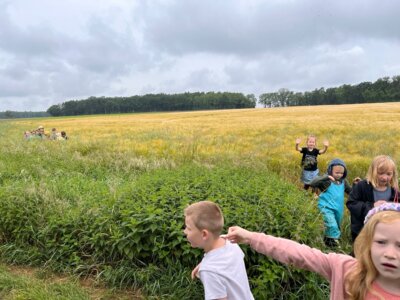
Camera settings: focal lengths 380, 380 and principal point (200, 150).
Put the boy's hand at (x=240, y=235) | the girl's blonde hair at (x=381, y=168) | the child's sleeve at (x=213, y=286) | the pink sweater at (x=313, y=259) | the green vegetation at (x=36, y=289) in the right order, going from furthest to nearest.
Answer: the girl's blonde hair at (x=381, y=168)
the green vegetation at (x=36, y=289)
the child's sleeve at (x=213, y=286)
the boy's hand at (x=240, y=235)
the pink sweater at (x=313, y=259)

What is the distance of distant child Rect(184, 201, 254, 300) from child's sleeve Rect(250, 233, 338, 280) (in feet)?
1.34

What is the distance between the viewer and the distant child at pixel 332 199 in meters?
5.49

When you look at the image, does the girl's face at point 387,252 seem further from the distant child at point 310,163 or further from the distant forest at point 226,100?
the distant forest at point 226,100

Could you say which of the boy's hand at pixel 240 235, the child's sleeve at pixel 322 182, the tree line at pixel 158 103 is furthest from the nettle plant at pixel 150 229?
the tree line at pixel 158 103

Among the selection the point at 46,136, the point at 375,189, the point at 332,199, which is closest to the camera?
the point at 375,189

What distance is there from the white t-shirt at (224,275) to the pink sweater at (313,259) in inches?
15.6

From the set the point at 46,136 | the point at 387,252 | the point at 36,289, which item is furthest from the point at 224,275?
the point at 46,136

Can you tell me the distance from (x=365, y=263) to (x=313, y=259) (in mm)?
377

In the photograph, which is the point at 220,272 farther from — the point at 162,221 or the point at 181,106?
the point at 181,106

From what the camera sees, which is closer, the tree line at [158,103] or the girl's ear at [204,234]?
the girl's ear at [204,234]

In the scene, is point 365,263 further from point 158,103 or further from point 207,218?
point 158,103

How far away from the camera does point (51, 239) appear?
530cm

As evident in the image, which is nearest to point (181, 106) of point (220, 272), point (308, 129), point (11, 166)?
point (308, 129)

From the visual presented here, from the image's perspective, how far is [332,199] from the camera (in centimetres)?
573
